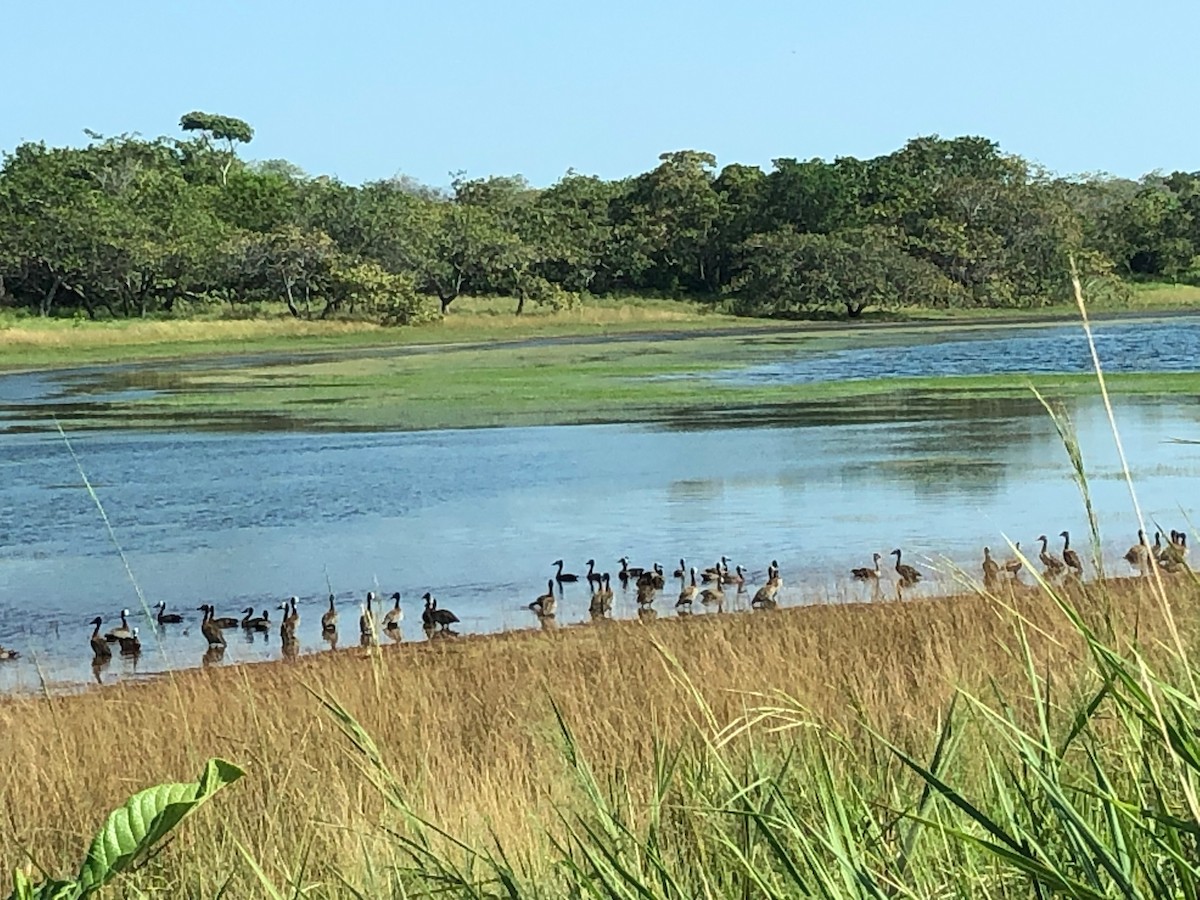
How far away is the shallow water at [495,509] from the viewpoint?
46.4 feet

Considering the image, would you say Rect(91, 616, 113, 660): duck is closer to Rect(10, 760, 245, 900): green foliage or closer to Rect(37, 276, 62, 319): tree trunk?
Rect(10, 760, 245, 900): green foliage

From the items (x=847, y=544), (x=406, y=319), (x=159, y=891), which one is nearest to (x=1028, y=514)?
(x=847, y=544)

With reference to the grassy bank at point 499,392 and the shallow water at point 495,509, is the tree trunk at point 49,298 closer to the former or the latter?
the grassy bank at point 499,392

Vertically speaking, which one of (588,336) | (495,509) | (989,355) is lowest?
(588,336)

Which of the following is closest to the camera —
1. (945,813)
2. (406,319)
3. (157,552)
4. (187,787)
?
(187,787)

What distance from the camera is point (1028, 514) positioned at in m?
17.1

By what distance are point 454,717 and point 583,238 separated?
7293 centimetres

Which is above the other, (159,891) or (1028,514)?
(159,891)

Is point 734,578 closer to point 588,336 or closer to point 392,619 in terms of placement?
point 392,619

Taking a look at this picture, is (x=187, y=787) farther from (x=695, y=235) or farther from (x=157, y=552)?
(x=695, y=235)

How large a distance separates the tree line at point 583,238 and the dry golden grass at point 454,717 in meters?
56.7

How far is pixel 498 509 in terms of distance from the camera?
1903 centimetres

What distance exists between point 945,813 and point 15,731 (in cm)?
589

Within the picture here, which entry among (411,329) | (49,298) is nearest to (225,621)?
(411,329)
